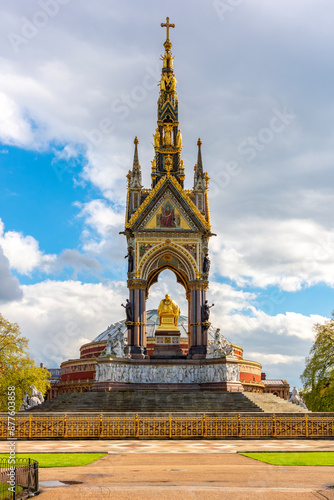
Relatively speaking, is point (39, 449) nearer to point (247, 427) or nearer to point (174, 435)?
point (174, 435)

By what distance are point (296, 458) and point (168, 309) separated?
995 inches

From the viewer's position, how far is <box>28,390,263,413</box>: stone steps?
30688mm

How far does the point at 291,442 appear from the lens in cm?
2447

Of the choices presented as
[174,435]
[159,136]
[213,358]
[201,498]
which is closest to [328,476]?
[201,498]

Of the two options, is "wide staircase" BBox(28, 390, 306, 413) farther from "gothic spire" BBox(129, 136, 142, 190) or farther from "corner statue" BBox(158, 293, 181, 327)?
"gothic spire" BBox(129, 136, 142, 190)

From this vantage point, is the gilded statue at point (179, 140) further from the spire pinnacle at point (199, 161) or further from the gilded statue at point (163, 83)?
the gilded statue at point (163, 83)

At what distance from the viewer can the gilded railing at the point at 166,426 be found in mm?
25625

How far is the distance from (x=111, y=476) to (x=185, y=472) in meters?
2.02

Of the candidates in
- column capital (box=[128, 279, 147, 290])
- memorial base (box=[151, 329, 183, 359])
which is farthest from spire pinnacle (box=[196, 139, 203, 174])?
memorial base (box=[151, 329, 183, 359])

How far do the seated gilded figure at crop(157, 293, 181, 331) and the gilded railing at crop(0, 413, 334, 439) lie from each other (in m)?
15.4

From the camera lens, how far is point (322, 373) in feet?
152

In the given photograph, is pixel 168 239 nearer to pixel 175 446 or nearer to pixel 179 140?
pixel 179 140

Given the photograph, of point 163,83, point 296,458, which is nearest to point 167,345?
point 163,83

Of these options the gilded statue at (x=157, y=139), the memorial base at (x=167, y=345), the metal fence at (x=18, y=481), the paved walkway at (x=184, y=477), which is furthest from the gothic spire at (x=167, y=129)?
the metal fence at (x=18, y=481)
